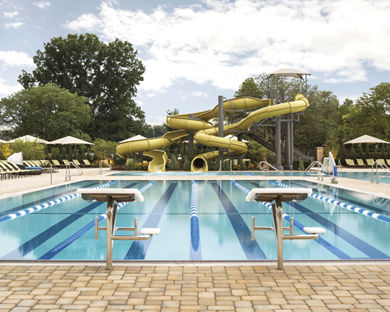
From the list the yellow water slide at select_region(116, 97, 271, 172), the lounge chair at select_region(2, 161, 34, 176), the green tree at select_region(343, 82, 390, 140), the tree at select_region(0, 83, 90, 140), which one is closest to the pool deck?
the lounge chair at select_region(2, 161, 34, 176)

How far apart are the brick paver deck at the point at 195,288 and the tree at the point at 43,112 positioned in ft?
96.9

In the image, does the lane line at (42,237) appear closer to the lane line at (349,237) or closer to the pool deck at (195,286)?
the pool deck at (195,286)

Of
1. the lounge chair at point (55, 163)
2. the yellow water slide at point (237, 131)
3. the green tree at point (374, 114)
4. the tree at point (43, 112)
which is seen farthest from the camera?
the tree at point (43, 112)

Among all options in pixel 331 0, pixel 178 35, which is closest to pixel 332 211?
pixel 331 0

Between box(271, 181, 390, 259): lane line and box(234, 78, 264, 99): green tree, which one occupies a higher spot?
box(234, 78, 264, 99): green tree

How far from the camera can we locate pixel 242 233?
5.31m

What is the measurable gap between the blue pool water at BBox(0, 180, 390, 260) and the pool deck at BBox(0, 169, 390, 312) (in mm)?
783

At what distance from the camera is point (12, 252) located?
14.0ft

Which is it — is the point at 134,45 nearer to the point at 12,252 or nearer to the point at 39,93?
the point at 39,93

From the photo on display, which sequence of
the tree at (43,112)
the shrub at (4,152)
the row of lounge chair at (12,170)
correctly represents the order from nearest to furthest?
the row of lounge chair at (12,170) < the shrub at (4,152) < the tree at (43,112)

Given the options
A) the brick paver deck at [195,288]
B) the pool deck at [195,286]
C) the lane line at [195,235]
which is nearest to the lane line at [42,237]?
the pool deck at [195,286]

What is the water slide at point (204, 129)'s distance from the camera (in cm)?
1873

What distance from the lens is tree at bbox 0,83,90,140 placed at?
30.6 metres

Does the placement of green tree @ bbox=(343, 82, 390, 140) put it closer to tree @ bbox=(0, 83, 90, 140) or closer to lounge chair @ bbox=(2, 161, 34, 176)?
tree @ bbox=(0, 83, 90, 140)
